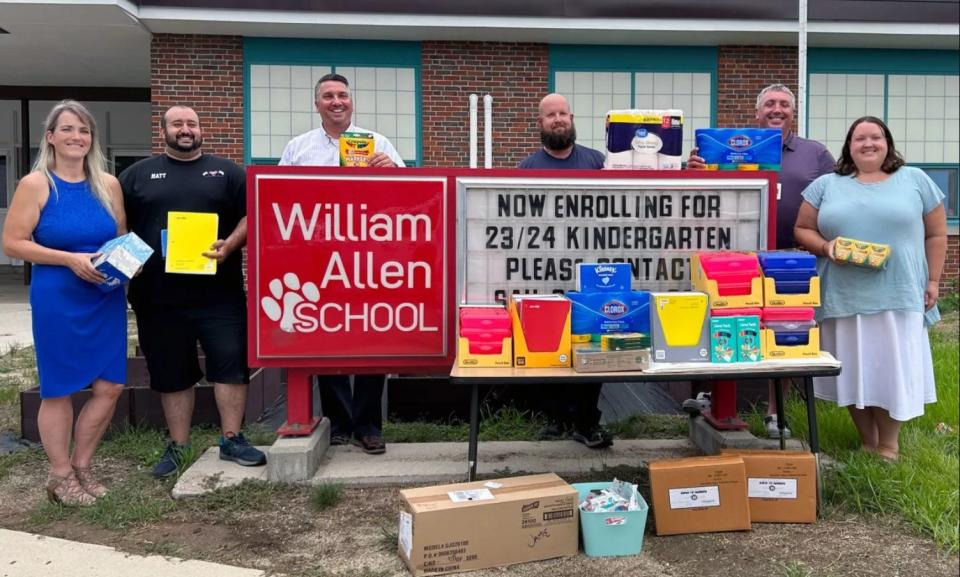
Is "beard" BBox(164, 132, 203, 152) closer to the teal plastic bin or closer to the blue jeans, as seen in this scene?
the blue jeans

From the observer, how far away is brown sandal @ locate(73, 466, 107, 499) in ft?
12.6

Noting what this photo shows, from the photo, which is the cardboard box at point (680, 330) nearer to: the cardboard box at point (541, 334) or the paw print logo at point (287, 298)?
the cardboard box at point (541, 334)

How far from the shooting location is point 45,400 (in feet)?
12.0

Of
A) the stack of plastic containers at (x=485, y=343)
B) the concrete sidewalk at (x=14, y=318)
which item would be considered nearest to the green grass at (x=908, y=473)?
the stack of plastic containers at (x=485, y=343)

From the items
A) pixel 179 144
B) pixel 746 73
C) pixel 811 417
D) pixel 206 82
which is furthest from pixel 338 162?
pixel 746 73

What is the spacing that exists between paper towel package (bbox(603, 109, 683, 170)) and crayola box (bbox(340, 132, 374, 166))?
4.34ft

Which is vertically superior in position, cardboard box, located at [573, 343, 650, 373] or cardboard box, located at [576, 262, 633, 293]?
cardboard box, located at [576, 262, 633, 293]

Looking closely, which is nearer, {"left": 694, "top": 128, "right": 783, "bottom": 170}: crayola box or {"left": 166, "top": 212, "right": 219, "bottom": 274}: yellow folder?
{"left": 166, "top": 212, "right": 219, "bottom": 274}: yellow folder

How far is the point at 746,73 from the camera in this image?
36.3ft

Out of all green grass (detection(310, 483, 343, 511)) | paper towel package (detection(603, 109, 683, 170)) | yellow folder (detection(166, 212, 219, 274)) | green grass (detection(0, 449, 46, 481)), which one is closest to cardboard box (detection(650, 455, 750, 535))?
green grass (detection(310, 483, 343, 511))

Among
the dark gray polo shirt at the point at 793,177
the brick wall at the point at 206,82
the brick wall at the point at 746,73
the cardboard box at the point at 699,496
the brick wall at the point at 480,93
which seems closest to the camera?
the cardboard box at the point at 699,496

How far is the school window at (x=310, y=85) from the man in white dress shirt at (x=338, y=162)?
20.7 ft

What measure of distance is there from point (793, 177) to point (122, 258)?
383cm

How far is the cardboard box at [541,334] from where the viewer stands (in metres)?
3.53
